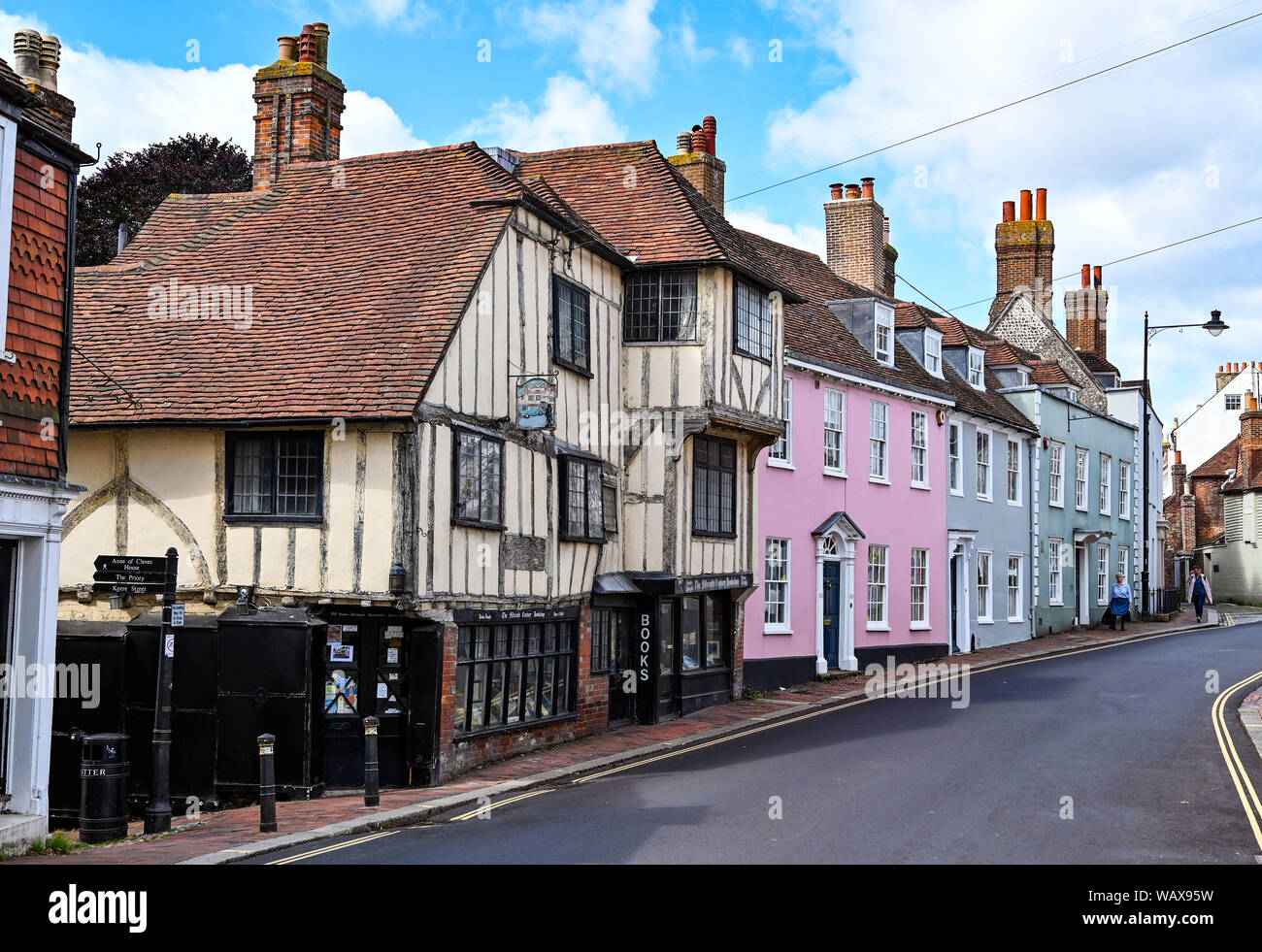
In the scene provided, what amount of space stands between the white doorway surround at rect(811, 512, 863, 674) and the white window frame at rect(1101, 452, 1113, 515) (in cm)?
1842

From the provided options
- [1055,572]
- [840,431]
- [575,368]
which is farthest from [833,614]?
[1055,572]

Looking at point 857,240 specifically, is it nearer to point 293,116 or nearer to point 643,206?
point 643,206

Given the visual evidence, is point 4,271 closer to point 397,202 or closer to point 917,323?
point 397,202

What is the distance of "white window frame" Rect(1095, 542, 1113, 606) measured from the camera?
137ft

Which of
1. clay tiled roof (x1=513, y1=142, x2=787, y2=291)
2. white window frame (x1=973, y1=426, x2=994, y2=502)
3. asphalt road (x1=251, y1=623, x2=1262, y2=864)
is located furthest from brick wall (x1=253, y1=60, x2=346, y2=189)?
white window frame (x1=973, y1=426, x2=994, y2=502)

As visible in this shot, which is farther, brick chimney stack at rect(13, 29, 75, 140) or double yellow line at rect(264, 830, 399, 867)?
brick chimney stack at rect(13, 29, 75, 140)

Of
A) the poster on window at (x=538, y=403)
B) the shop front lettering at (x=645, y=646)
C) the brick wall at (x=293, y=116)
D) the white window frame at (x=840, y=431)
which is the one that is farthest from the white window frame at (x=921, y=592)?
the brick wall at (x=293, y=116)

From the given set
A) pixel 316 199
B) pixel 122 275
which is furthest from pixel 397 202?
pixel 122 275

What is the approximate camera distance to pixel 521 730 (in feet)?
57.0

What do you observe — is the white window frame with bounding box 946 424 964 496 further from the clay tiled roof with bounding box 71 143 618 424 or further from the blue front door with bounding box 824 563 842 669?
the clay tiled roof with bounding box 71 143 618 424

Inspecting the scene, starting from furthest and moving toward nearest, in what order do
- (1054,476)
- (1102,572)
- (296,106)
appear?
1. (1102,572)
2. (1054,476)
3. (296,106)

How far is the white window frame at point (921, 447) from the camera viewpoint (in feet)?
99.2

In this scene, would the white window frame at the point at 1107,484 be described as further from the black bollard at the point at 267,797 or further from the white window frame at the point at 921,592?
the black bollard at the point at 267,797

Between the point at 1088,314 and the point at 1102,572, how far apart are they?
11.4m
